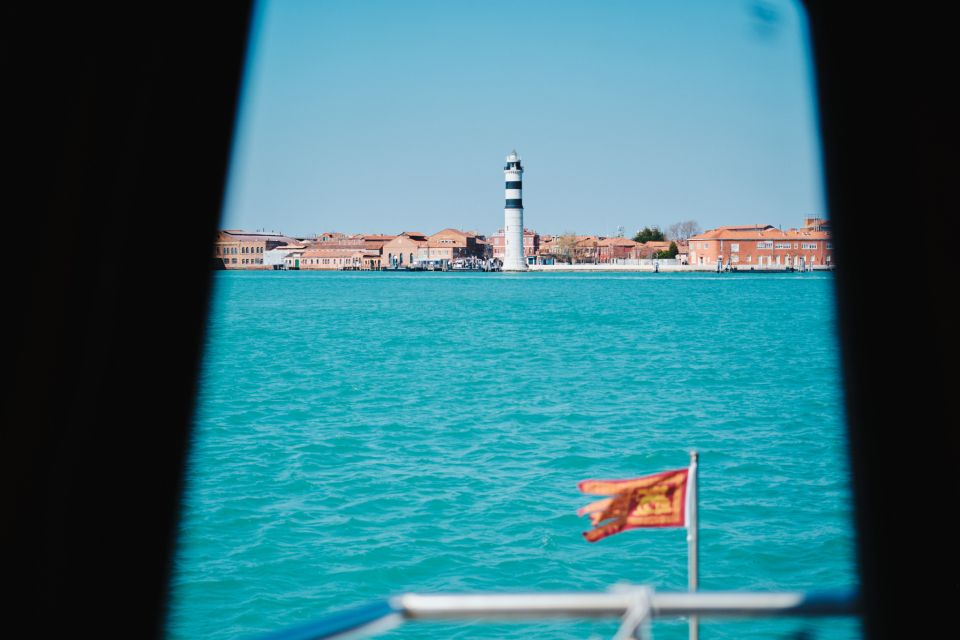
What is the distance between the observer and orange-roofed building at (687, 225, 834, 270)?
91.9 meters

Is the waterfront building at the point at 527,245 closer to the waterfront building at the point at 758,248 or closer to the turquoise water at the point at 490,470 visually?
the waterfront building at the point at 758,248

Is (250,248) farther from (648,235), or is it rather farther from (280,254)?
(648,235)

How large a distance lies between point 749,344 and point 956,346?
33.9m

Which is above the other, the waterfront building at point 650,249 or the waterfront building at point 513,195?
the waterfront building at point 650,249

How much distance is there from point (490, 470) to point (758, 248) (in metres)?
86.3

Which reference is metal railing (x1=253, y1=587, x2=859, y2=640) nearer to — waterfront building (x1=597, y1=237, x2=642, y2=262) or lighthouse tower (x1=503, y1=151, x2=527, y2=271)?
lighthouse tower (x1=503, y1=151, x2=527, y2=271)

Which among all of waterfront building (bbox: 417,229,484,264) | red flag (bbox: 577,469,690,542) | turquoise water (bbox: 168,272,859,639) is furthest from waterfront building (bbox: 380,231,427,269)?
red flag (bbox: 577,469,690,542)

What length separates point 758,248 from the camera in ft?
305

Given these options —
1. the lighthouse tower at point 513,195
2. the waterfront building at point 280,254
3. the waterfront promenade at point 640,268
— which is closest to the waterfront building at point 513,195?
the lighthouse tower at point 513,195

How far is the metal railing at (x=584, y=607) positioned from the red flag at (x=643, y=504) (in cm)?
192

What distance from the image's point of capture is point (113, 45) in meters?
1.04

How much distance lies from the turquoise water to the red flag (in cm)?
118

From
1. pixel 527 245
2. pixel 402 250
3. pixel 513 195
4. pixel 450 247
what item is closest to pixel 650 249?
pixel 527 245

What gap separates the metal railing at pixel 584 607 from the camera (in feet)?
4.61
